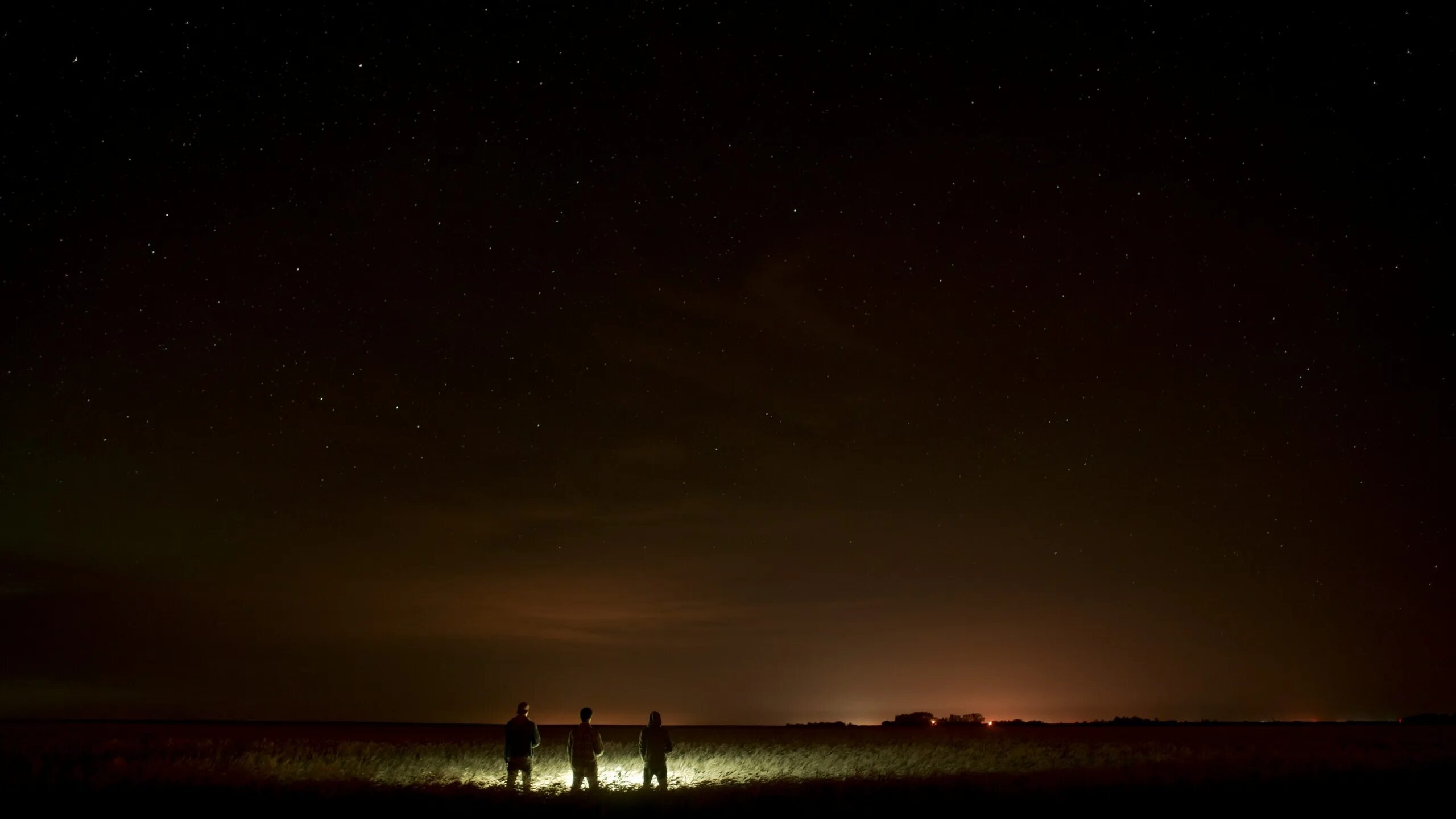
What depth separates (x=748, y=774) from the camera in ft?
69.7

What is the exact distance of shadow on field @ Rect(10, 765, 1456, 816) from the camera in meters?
14.6

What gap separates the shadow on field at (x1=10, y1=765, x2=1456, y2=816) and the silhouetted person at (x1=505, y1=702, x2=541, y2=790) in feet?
1.48

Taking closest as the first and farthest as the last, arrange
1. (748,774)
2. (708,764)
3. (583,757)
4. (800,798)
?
(800,798) → (583,757) → (748,774) → (708,764)

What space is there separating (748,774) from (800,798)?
17.7ft

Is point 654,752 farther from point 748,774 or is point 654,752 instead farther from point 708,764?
point 708,764

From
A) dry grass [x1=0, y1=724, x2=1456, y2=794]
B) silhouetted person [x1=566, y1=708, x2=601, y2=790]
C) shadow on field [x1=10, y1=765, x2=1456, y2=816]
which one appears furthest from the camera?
dry grass [x1=0, y1=724, x2=1456, y2=794]

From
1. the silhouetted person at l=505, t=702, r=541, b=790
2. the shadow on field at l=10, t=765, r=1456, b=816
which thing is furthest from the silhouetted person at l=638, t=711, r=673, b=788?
the silhouetted person at l=505, t=702, r=541, b=790

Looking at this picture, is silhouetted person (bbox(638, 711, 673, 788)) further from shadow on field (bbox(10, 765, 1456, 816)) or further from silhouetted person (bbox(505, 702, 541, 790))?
silhouetted person (bbox(505, 702, 541, 790))

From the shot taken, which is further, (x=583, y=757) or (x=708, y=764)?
(x=708, y=764)

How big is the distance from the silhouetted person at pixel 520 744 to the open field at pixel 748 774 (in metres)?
0.48

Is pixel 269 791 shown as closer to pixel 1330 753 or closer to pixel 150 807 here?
pixel 150 807

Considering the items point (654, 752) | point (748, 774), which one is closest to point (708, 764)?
point (748, 774)

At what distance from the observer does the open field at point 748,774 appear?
52.7 ft

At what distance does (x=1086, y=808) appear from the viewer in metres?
14.8
